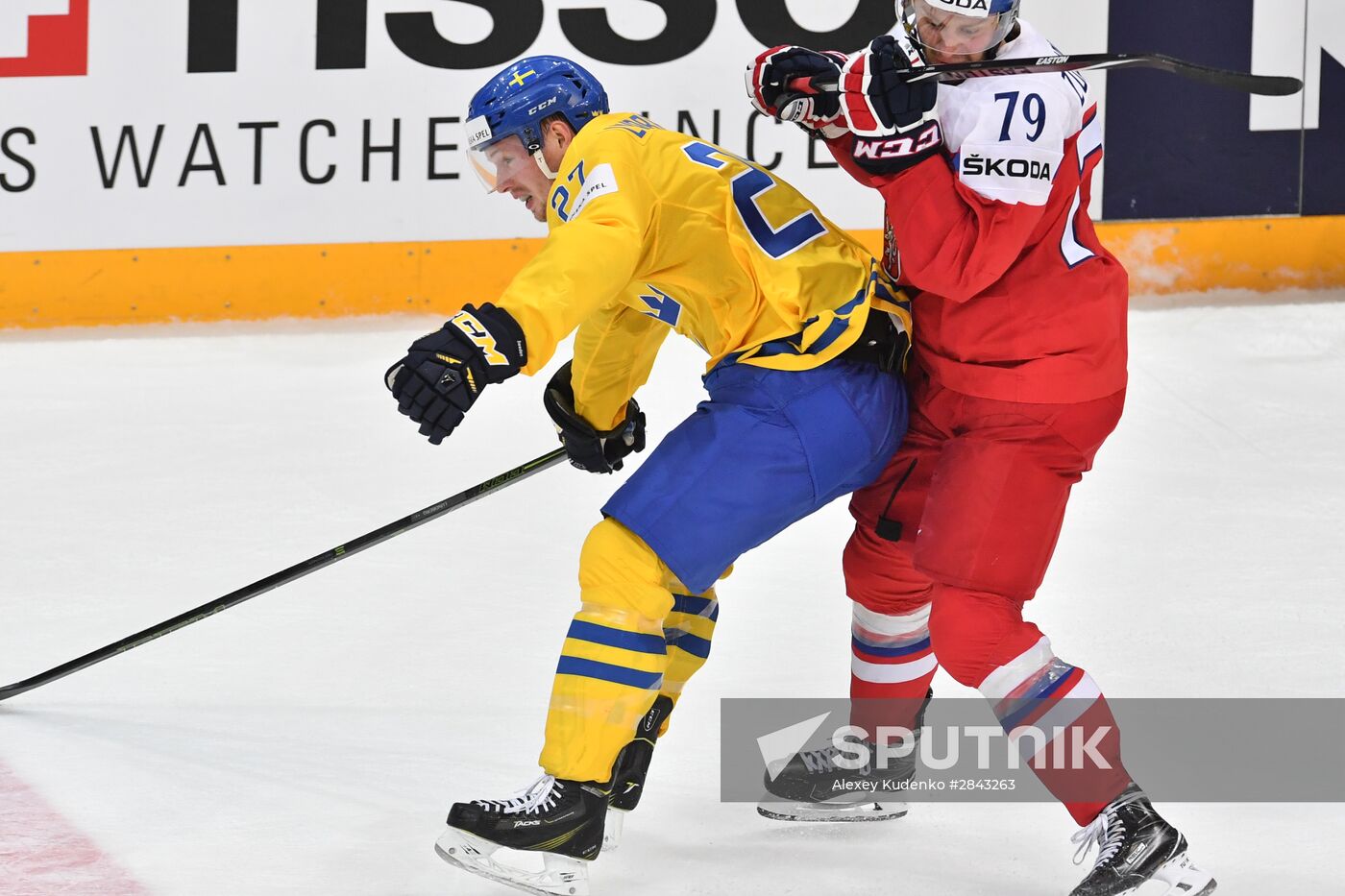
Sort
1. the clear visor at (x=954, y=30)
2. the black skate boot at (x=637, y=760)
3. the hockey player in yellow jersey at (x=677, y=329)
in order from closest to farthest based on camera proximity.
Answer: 1. the hockey player in yellow jersey at (x=677, y=329)
2. the clear visor at (x=954, y=30)
3. the black skate boot at (x=637, y=760)

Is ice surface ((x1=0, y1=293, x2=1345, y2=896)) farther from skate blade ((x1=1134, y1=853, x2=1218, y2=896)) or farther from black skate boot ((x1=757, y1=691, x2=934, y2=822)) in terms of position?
skate blade ((x1=1134, y1=853, x2=1218, y2=896))

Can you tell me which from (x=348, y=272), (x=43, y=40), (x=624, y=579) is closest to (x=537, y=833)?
(x=624, y=579)

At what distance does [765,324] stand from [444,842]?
2.73 feet

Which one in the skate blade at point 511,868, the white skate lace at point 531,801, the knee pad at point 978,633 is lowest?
the skate blade at point 511,868

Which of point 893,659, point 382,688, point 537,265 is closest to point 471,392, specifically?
point 537,265

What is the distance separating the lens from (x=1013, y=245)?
2311 millimetres

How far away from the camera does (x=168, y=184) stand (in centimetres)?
589

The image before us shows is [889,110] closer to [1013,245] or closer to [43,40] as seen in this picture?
[1013,245]

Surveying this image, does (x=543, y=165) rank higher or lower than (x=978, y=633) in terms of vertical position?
higher

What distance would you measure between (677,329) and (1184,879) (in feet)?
3.46

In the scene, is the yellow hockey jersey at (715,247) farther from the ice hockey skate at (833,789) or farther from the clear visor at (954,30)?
the ice hockey skate at (833,789)

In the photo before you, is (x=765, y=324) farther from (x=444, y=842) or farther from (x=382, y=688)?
(x=382, y=688)

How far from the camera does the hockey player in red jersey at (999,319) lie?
7.50 feet

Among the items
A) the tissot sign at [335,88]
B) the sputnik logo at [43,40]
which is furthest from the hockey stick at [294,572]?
the sputnik logo at [43,40]
